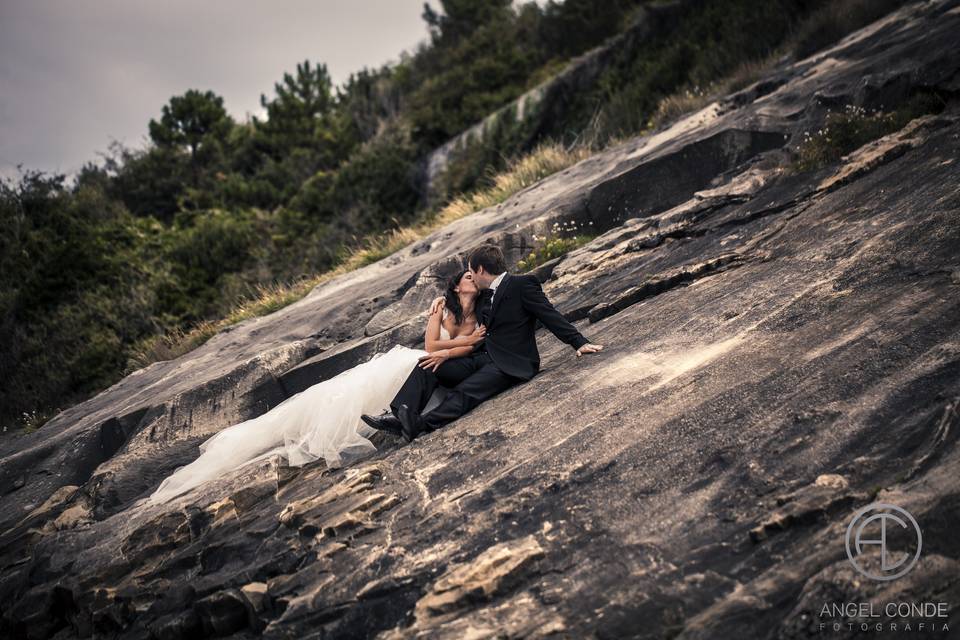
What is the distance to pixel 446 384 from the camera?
21.9ft

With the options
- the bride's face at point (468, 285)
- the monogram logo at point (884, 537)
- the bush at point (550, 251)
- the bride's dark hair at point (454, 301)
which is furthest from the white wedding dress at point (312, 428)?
the monogram logo at point (884, 537)

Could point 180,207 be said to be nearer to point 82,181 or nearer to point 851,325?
point 82,181

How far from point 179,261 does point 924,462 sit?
22306mm

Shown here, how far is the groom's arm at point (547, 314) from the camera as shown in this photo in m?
6.46

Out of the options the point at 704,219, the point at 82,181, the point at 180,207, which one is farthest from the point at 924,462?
the point at 82,181

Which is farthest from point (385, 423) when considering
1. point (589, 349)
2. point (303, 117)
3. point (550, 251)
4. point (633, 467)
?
point (303, 117)

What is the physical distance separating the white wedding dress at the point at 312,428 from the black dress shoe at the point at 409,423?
0.49 meters

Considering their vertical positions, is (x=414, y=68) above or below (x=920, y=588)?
above

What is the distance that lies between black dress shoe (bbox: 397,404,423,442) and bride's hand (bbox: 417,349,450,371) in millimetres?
543

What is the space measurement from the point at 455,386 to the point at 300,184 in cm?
2321

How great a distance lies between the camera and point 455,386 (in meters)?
6.57

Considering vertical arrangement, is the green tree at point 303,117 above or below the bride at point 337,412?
above

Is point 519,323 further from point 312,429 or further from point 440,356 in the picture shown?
point 312,429

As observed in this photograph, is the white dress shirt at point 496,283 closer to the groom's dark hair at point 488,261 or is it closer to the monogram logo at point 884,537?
the groom's dark hair at point 488,261
